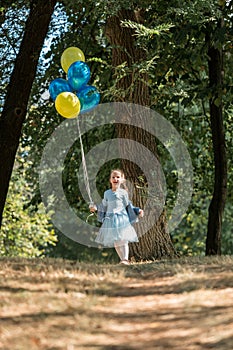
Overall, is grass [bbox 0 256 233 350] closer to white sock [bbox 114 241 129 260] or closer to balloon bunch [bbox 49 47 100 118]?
white sock [bbox 114 241 129 260]

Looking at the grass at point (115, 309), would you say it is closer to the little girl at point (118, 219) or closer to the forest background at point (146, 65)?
the little girl at point (118, 219)

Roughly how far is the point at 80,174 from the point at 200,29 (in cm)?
499

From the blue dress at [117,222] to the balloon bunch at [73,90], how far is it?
116 centimetres

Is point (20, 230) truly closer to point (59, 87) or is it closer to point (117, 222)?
point (117, 222)

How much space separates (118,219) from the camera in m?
8.77

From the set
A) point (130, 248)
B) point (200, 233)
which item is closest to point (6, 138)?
point (130, 248)

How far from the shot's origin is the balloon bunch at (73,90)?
27.6 feet

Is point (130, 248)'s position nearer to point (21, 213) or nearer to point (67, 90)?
point (67, 90)

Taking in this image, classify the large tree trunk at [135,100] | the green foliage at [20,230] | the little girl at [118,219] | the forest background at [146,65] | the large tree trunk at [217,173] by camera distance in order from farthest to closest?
the green foliage at [20,230] → the large tree trunk at [217,173] → the forest background at [146,65] → the large tree trunk at [135,100] → the little girl at [118,219]

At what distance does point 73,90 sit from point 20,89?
3.29 ft

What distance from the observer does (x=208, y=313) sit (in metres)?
4.52

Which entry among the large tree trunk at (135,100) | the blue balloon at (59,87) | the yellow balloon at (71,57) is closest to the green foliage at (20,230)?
the large tree trunk at (135,100)

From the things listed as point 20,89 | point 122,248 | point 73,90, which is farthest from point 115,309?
point 20,89

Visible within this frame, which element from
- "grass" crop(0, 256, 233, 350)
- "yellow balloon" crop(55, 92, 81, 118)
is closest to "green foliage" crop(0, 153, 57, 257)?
"yellow balloon" crop(55, 92, 81, 118)
